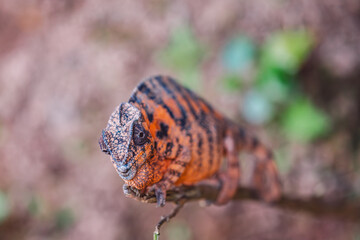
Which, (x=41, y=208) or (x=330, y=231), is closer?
(x=330, y=231)

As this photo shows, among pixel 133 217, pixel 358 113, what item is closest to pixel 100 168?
pixel 133 217

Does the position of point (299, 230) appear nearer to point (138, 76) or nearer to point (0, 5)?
point (138, 76)

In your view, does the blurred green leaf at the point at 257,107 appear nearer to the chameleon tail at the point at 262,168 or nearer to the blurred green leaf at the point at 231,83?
the blurred green leaf at the point at 231,83

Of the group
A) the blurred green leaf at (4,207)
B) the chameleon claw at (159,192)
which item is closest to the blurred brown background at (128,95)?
the blurred green leaf at (4,207)

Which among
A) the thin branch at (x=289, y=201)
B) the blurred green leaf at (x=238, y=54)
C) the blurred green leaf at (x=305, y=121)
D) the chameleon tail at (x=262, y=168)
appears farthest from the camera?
the blurred green leaf at (x=238, y=54)

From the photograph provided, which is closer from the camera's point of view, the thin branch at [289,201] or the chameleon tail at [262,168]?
the thin branch at [289,201]

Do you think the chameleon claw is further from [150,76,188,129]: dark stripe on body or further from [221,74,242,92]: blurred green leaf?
[221,74,242,92]: blurred green leaf

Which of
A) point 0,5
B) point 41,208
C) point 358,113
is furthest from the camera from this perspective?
point 0,5
